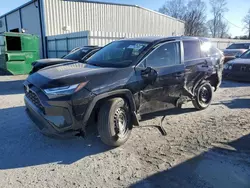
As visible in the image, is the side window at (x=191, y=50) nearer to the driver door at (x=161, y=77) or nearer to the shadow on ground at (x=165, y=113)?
the driver door at (x=161, y=77)

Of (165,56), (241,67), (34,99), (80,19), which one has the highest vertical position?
(80,19)

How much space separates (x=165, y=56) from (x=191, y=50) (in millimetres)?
1095

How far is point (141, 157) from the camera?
11.3 ft

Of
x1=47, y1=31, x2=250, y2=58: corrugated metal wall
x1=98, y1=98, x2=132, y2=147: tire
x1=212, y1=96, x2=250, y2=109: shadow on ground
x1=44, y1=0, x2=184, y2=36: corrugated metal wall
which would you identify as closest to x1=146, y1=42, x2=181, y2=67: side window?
x1=98, y1=98, x2=132, y2=147: tire

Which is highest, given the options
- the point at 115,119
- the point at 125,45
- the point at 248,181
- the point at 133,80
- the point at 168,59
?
the point at 125,45

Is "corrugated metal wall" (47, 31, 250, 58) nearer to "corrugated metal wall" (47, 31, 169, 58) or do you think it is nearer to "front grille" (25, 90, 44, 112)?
"corrugated metal wall" (47, 31, 169, 58)

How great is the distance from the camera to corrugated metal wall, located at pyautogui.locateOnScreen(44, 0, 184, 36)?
695 inches

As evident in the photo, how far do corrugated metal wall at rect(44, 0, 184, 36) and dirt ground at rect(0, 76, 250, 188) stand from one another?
1460cm

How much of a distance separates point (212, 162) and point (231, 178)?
419 millimetres

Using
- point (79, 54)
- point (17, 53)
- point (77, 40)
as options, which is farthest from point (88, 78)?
point (77, 40)

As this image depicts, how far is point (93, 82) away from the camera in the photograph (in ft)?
11.0

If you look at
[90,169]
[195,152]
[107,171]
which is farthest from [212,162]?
[90,169]

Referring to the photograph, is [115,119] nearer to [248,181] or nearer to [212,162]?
[212,162]

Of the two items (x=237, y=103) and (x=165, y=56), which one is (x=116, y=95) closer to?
(x=165, y=56)
